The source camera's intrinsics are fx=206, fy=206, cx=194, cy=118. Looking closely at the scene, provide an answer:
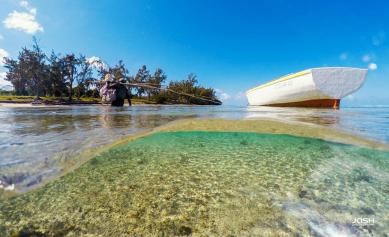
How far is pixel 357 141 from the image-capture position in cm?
523

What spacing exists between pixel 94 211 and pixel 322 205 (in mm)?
2580

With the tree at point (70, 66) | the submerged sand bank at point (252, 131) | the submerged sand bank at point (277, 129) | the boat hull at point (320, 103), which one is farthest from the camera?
the tree at point (70, 66)

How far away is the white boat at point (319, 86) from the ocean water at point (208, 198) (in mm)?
20245

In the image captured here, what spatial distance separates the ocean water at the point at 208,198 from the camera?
77.2 inches

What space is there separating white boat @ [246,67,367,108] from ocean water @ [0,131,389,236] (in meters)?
20.2

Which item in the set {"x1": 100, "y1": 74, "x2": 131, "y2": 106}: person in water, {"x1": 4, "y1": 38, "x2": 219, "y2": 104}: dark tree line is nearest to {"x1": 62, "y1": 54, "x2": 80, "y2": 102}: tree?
{"x1": 4, "y1": 38, "x2": 219, "y2": 104}: dark tree line

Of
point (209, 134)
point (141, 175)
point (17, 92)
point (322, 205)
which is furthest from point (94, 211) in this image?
point (17, 92)

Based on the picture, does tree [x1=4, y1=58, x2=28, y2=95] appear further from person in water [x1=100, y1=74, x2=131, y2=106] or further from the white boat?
the white boat

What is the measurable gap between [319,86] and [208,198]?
2414 centimetres

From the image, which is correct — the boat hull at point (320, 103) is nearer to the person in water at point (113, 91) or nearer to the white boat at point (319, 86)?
the white boat at point (319, 86)

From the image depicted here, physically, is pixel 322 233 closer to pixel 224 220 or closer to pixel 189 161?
pixel 224 220

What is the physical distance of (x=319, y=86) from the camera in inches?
874

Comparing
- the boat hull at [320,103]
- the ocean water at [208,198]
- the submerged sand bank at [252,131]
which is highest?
the boat hull at [320,103]

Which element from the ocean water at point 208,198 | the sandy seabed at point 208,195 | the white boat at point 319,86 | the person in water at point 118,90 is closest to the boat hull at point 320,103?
the white boat at point 319,86
